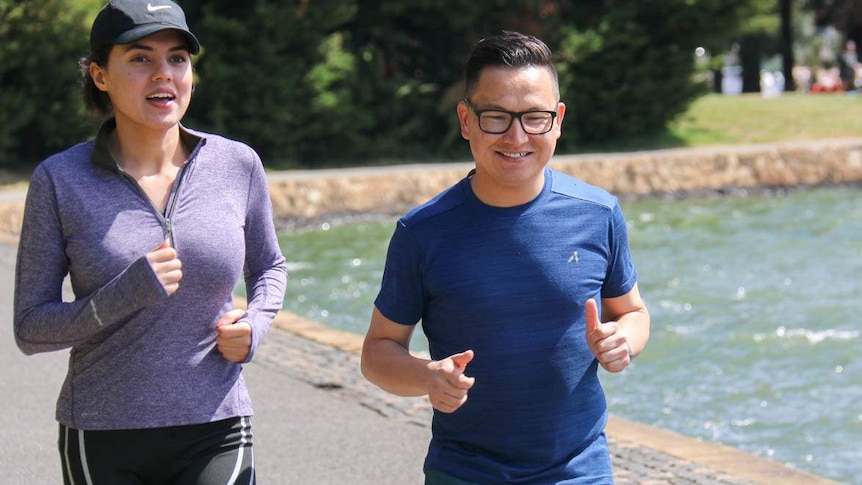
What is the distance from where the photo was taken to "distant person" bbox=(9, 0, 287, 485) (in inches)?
123

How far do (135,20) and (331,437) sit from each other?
3716mm

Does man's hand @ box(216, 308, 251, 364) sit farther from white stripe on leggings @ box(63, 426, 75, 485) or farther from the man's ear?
the man's ear

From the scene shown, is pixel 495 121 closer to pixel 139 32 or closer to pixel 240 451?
pixel 139 32

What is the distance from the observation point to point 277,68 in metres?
23.2

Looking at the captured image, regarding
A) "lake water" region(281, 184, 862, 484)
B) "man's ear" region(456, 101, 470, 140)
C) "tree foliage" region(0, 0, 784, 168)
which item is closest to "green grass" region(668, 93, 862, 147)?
"tree foliage" region(0, 0, 784, 168)

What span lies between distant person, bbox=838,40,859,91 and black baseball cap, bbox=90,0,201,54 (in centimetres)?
4427

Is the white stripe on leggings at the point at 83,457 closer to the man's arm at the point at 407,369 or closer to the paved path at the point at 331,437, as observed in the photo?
the man's arm at the point at 407,369

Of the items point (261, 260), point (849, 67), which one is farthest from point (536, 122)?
point (849, 67)

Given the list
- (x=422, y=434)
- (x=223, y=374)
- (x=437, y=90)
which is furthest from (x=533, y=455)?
(x=437, y=90)

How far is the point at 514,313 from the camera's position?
299 cm

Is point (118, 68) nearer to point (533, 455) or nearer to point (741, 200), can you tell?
point (533, 455)

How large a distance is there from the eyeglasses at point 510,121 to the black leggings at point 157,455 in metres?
0.90

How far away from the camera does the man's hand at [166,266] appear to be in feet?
9.64

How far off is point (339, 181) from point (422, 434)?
44.5 feet
